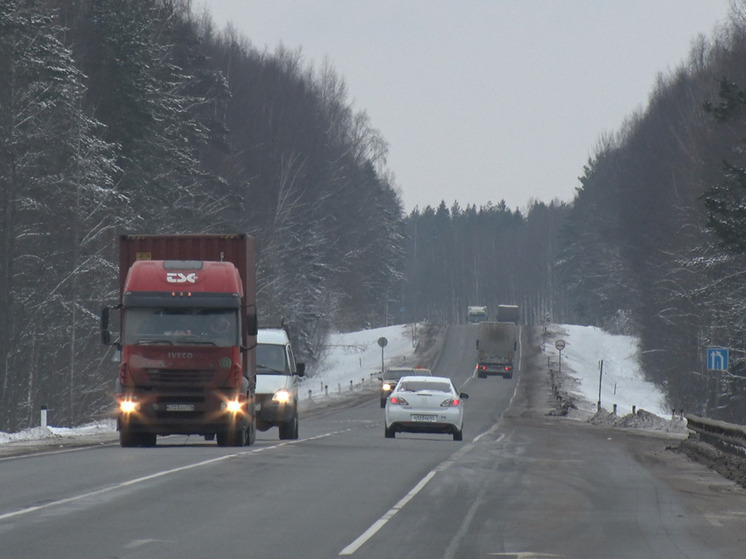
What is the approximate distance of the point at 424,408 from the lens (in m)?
32.5

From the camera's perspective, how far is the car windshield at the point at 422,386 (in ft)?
108

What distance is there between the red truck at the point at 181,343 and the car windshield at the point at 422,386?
26.7ft

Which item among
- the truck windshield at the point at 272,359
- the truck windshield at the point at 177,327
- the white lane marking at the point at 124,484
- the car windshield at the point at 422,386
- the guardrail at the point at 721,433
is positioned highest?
the truck windshield at the point at 177,327

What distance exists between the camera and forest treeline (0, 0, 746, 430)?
4575cm

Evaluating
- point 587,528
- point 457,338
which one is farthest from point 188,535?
point 457,338

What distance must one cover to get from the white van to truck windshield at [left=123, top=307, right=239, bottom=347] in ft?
19.4

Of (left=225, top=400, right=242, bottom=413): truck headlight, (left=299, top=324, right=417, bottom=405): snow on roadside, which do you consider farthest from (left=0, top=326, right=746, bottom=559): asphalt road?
(left=299, top=324, right=417, bottom=405): snow on roadside

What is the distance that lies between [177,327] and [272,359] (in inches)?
266

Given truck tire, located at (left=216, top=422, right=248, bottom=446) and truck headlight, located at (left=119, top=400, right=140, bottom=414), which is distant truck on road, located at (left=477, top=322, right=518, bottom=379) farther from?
truck headlight, located at (left=119, top=400, right=140, bottom=414)

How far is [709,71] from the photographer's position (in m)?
75.7

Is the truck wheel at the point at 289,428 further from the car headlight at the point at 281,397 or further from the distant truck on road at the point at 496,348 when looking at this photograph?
the distant truck on road at the point at 496,348

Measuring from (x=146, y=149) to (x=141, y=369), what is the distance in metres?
36.8

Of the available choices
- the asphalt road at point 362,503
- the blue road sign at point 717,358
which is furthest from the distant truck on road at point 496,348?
the asphalt road at point 362,503

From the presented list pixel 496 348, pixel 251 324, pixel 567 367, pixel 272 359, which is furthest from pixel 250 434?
pixel 567 367
